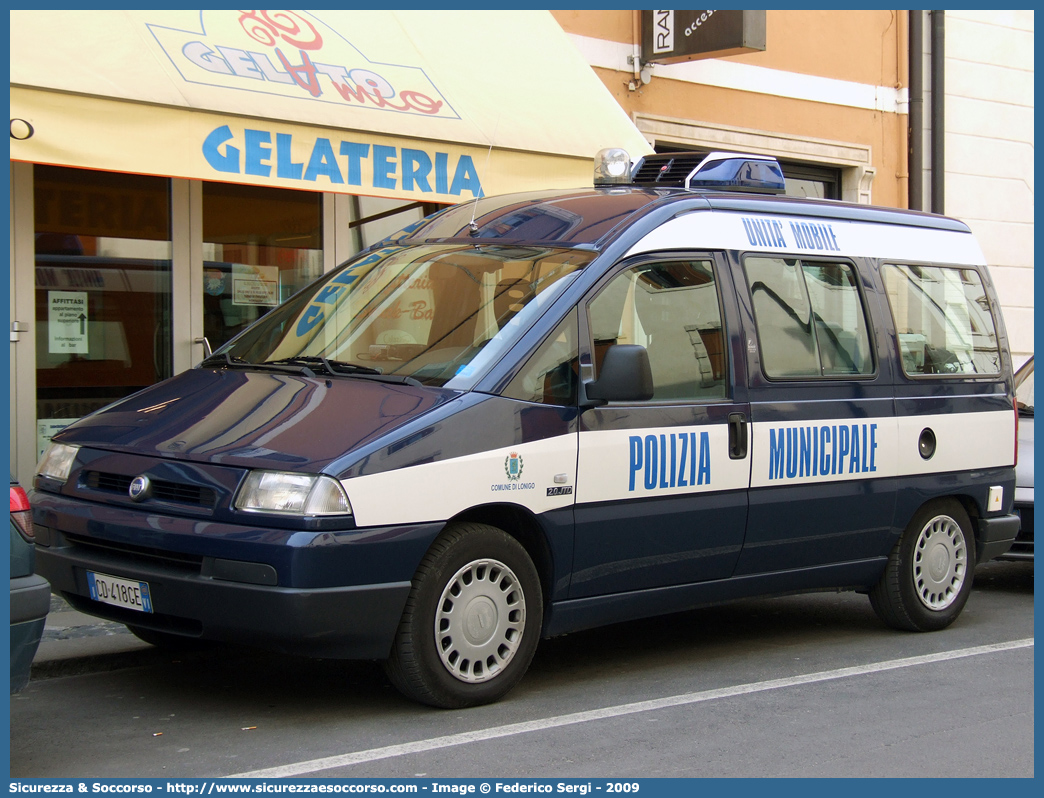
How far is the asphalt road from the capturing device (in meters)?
4.71

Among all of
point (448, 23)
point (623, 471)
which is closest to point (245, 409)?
point (623, 471)

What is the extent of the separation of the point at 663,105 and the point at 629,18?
92 centimetres

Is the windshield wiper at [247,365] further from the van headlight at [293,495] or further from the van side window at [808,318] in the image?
the van side window at [808,318]

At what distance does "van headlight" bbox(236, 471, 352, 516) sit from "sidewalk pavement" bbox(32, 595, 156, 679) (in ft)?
5.44

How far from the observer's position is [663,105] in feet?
42.7

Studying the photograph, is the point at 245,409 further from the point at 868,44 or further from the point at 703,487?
the point at 868,44

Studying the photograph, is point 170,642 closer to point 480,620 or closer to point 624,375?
point 480,620

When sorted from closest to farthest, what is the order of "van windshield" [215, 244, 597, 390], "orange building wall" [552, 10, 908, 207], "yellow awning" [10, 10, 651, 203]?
"van windshield" [215, 244, 597, 390] < "yellow awning" [10, 10, 651, 203] < "orange building wall" [552, 10, 908, 207]

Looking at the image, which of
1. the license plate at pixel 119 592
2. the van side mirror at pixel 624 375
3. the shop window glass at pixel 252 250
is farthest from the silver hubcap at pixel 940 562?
the shop window glass at pixel 252 250

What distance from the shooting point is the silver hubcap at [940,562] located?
7246mm

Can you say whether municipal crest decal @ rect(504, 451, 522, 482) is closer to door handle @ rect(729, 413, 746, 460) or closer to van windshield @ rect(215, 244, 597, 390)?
van windshield @ rect(215, 244, 597, 390)

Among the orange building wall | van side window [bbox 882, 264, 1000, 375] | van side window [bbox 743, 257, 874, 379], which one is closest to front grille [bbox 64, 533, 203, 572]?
van side window [bbox 743, 257, 874, 379]

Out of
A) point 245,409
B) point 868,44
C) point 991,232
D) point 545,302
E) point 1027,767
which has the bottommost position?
point 1027,767

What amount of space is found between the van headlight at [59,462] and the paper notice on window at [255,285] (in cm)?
480
